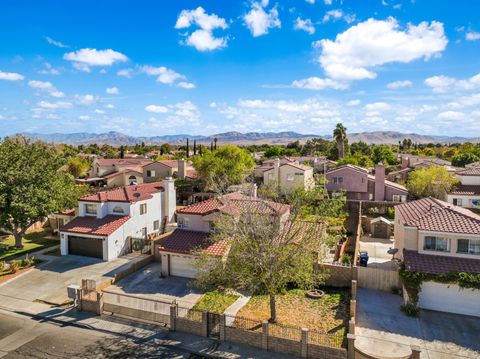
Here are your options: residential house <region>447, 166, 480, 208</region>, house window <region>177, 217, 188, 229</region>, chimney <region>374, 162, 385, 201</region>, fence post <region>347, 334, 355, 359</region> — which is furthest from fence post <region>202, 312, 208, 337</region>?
chimney <region>374, 162, 385, 201</region>

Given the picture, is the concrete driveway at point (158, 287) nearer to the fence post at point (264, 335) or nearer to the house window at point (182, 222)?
the house window at point (182, 222)

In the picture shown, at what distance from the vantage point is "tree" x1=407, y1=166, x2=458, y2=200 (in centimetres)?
4578

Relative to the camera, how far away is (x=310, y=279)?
1964cm

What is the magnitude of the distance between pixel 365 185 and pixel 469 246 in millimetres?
30394

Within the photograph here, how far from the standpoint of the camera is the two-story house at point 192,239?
2516 centimetres

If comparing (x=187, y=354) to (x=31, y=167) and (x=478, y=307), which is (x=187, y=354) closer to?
(x=478, y=307)

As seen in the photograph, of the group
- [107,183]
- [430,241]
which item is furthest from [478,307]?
[107,183]

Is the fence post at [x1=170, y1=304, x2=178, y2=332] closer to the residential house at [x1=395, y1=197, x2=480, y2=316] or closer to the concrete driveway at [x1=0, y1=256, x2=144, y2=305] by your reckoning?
the concrete driveway at [x1=0, y1=256, x2=144, y2=305]

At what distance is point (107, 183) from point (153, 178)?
27.4 feet

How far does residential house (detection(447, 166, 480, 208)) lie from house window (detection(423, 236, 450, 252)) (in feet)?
80.8

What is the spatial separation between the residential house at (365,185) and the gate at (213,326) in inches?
1331

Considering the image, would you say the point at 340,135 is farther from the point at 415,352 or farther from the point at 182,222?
the point at 415,352

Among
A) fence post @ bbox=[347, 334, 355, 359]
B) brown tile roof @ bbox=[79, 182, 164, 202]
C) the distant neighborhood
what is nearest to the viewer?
fence post @ bbox=[347, 334, 355, 359]

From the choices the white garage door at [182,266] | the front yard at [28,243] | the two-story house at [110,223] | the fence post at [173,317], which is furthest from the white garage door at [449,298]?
the front yard at [28,243]
